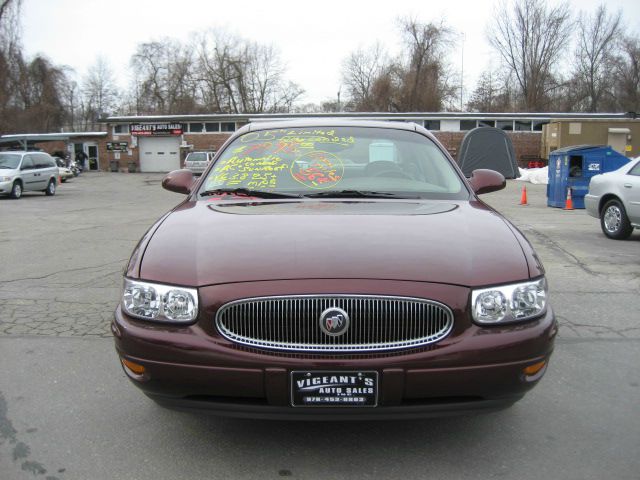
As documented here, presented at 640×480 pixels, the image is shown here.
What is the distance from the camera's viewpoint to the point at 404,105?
54.2m

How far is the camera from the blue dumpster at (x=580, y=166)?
15.6m

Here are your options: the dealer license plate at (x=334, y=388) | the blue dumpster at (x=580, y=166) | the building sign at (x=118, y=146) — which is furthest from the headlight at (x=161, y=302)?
the building sign at (x=118, y=146)

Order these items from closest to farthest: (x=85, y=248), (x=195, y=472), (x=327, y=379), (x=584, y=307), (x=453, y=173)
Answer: (x=327, y=379)
(x=195, y=472)
(x=453, y=173)
(x=584, y=307)
(x=85, y=248)

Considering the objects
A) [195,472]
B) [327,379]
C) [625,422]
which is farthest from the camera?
[625,422]

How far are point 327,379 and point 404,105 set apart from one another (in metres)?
53.9

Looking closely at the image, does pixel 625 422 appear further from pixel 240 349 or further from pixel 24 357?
pixel 24 357

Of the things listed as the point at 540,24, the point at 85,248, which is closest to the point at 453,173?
the point at 85,248

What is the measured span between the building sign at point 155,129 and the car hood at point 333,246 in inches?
1803

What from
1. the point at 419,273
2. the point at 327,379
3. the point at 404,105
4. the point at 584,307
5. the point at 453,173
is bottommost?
the point at 584,307

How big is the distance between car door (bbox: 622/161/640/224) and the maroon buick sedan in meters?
7.60

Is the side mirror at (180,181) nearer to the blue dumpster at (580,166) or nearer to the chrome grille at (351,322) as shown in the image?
the chrome grille at (351,322)

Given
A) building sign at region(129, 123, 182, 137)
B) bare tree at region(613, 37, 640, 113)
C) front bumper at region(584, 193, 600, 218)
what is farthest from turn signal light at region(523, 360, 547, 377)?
bare tree at region(613, 37, 640, 113)

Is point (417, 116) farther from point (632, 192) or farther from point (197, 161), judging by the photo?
point (632, 192)

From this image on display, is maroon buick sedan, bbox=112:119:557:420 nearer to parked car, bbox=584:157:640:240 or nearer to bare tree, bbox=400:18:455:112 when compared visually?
parked car, bbox=584:157:640:240
